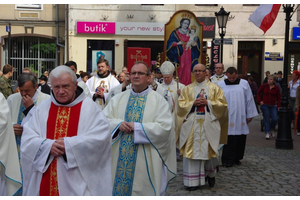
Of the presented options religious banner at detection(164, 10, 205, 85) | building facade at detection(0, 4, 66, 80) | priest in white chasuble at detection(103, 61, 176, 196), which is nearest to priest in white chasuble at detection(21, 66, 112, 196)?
priest in white chasuble at detection(103, 61, 176, 196)

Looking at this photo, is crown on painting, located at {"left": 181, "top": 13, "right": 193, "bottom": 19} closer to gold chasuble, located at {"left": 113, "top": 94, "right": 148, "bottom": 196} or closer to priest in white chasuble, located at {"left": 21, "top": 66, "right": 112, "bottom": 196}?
gold chasuble, located at {"left": 113, "top": 94, "right": 148, "bottom": 196}

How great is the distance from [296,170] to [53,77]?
6.08 m

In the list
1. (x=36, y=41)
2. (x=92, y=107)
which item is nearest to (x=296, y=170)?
(x=92, y=107)

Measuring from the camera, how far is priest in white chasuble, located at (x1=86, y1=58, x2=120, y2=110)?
28.0 ft

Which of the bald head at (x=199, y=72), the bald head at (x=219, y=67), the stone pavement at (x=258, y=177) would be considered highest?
the bald head at (x=219, y=67)

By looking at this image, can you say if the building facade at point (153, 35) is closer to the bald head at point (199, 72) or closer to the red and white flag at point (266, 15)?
the red and white flag at point (266, 15)

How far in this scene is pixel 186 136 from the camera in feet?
23.6

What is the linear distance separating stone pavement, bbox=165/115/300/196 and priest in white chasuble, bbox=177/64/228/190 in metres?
0.27

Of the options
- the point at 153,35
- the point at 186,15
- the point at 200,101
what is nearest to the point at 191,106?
the point at 200,101

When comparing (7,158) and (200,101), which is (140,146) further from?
(200,101)

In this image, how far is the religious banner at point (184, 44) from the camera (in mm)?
10828

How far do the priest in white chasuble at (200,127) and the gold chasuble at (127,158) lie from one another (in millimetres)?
2021

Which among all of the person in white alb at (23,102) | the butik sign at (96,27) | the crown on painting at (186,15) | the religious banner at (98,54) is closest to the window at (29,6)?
the butik sign at (96,27)

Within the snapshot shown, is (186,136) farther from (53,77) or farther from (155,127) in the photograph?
(53,77)
